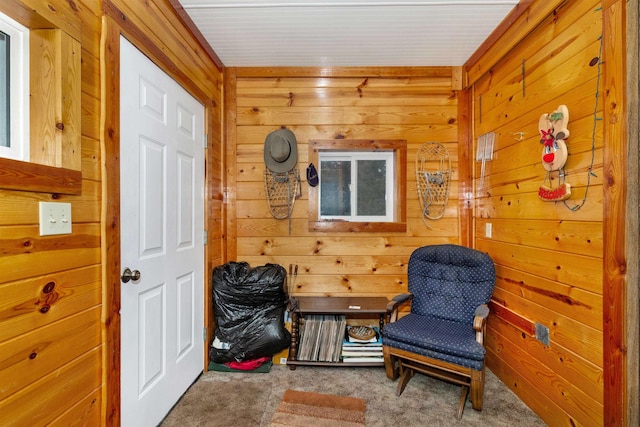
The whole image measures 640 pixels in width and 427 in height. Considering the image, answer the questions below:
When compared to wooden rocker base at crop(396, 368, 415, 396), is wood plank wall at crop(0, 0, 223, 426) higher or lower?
higher

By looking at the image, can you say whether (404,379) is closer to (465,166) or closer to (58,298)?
(465,166)

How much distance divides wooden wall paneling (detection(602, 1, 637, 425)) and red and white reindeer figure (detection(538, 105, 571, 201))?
0.63 feet

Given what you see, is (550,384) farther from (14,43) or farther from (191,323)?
(14,43)

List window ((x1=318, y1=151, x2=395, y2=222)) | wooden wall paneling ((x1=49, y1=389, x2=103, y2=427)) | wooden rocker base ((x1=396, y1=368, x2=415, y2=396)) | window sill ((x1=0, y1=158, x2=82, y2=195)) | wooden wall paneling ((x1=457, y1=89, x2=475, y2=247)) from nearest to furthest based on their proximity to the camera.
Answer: window sill ((x1=0, y1=158, x2=82, y2=195)) < wooden wall paneling ((x1=49, y1=389, x2=103, y2=427)) < wooden rocker base ((x1=396, y1=368, x2=415, y2=396)) < wooden wall paneling ((x1=457, y1=89, x2=475, y2=247)) < window ((x1=318, y1=151, x2=395, y2=222))

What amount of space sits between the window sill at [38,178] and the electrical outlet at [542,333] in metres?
2.43

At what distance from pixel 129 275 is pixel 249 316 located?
1007 millimetres

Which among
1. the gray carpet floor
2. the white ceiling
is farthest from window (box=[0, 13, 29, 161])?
the gray carpet floor

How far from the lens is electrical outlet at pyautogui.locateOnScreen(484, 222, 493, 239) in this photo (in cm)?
237

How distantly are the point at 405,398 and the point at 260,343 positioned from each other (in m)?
1.04

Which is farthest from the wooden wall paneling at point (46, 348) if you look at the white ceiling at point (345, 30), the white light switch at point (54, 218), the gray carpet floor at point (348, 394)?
the white ceiling at point (345, 30)

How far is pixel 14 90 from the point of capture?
1006mm

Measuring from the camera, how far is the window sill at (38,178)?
0.89m

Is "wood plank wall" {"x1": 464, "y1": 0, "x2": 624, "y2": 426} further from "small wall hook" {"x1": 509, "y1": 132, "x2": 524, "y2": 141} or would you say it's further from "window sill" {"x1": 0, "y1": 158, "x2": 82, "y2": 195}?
"window sill" {"x1": 0, "y1": 158, "x2": 82, "y2": 195}

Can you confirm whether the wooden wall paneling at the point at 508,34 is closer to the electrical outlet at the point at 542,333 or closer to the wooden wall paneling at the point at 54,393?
the electrical outlet at the point at 542,333
